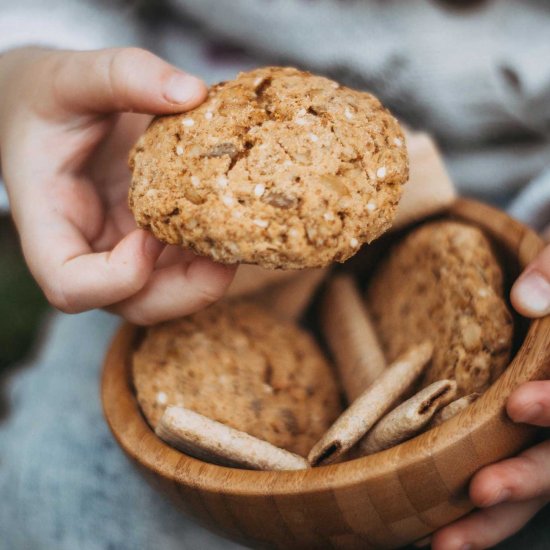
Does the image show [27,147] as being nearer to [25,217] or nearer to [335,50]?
[25,217]

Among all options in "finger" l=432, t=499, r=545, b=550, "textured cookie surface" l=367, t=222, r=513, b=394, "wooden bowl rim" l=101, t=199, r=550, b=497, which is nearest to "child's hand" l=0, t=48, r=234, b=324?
"wooden bowl rim" l=101, t=199, r=550, b=497

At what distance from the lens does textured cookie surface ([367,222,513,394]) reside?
80cm

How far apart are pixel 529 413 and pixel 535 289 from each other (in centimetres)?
18

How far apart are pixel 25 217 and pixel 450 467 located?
0.68 metres

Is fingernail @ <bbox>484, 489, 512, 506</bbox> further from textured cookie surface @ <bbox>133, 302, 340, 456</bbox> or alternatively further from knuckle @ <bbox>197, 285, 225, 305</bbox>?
knuckle @ <bbox>197, 285, 225, 305</bbox>

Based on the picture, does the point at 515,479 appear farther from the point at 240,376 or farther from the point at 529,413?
the point at 240,376

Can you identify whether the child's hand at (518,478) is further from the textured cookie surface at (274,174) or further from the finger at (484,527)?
the textured cookie surface at (274,174)

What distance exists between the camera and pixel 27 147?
98 centimetres

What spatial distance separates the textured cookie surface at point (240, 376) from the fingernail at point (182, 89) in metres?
0.34

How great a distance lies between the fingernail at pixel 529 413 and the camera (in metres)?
0.65

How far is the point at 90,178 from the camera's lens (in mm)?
1053

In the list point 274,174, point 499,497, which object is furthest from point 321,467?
point 274,174

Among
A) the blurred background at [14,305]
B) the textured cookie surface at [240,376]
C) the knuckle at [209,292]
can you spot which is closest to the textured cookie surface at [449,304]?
the textured cookie surface at [240,376]

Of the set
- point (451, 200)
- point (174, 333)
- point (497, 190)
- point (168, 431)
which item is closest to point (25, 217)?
point (174, 333)
